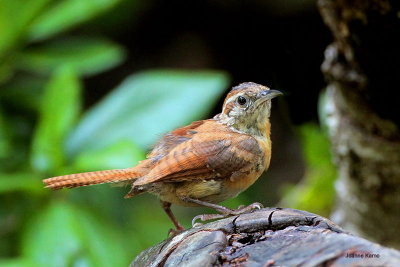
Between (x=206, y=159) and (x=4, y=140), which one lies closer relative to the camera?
(x=206, y=159)

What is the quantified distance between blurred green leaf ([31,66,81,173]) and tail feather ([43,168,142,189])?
180 cm

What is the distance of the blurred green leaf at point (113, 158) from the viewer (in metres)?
4.50

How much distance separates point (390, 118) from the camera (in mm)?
3920

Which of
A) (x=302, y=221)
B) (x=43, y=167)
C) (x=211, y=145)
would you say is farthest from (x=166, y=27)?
(x=302, y=221)

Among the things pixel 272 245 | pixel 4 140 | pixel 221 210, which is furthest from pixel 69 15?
pixel 272 245

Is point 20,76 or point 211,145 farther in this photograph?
point 20,76

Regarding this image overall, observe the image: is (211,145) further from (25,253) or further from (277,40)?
(277,40)

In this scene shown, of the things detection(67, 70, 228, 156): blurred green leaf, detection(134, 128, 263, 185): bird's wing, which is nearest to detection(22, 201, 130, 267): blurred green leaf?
detection(67, 70, 228, 156): blurred green leaf

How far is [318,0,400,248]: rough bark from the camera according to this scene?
3645 mm

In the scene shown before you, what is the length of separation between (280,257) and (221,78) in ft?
10.9

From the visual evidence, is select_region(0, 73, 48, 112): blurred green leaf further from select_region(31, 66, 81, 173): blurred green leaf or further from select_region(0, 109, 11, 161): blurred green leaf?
select_region(31, 66, 81, 173): blurred green leaf

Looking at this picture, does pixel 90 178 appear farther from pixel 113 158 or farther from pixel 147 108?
pixel 147 108

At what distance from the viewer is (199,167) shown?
3121 mm

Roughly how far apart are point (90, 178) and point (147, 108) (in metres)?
2.34
